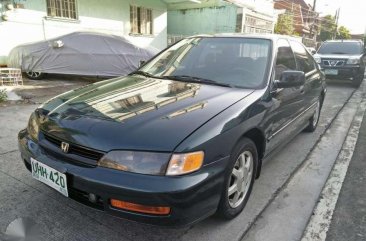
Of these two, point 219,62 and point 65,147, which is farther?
point 219,62

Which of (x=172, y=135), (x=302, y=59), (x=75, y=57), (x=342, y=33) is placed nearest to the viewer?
(x=172, y=135)

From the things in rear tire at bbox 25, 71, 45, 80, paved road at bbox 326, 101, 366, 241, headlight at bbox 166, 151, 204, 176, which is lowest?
paved road at bbox 326, 101, 366, 241

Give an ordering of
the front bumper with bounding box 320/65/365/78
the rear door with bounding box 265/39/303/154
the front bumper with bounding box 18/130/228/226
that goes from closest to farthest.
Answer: the front bumper with bounding box 18/130/228/226 → the rear door with bounding box 265/39/303/154 → the front bumper with bounding box 320/65/365/78

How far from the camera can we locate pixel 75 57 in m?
8.49

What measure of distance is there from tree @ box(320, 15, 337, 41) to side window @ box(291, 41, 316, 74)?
179ft

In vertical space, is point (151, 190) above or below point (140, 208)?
above

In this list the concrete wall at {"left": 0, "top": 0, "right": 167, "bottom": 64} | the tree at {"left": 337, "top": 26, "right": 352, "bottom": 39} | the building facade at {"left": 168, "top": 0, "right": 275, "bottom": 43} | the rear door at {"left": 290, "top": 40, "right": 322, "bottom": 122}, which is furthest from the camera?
the tree at {"left": 337, "top": 26, "right": 352, "bottom": 39}

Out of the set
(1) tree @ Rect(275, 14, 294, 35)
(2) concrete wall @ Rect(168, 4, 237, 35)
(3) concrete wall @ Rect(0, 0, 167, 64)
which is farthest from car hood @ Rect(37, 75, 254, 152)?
(1) tree @ Rect(275, 14, 294, 35)

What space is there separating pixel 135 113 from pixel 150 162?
0.47 meters

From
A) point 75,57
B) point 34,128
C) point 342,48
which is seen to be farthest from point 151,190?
point 342,48

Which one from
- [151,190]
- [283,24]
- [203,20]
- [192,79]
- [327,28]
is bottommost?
[151,190]

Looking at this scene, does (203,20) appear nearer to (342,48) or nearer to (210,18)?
(210,18)

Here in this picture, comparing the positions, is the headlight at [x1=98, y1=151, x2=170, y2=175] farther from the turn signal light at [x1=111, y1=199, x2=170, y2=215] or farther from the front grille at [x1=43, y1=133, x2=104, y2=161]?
the turn signal light at [x1=111, y1=199, x2=170, y2=215]

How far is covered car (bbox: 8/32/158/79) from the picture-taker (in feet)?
27.7
